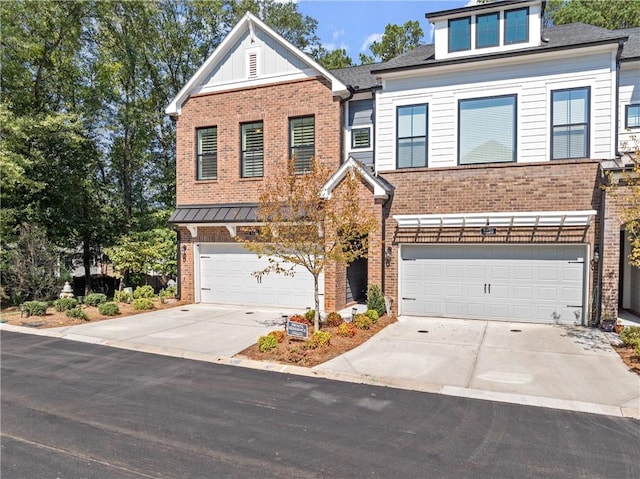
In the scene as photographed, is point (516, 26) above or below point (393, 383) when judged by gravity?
above

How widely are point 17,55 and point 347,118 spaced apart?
45.8 feet

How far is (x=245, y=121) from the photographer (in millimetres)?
15359

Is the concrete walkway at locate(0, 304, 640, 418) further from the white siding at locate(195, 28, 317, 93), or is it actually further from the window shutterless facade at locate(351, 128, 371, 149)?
the white siding at locate(195, 28, 317, 93)

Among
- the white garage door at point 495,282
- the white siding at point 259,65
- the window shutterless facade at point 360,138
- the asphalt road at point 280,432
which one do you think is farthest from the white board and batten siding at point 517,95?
the asphalt road at point 280,432

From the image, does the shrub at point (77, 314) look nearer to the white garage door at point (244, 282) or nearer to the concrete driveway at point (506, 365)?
the white garage door at point (244, 282)

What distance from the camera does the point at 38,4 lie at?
56.9ft

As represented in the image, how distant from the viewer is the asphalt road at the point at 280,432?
460 cm

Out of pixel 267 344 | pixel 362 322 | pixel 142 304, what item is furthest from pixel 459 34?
pixel 142 304

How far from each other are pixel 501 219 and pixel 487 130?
2732 mm

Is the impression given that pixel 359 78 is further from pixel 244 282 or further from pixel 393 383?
pixel 393 383

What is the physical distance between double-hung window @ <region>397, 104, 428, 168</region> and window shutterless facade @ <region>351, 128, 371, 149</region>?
4.73ft

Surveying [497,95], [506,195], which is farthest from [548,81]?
[506,195]

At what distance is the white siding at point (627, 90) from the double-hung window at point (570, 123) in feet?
4.97

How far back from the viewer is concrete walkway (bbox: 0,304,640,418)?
6.89 metres
